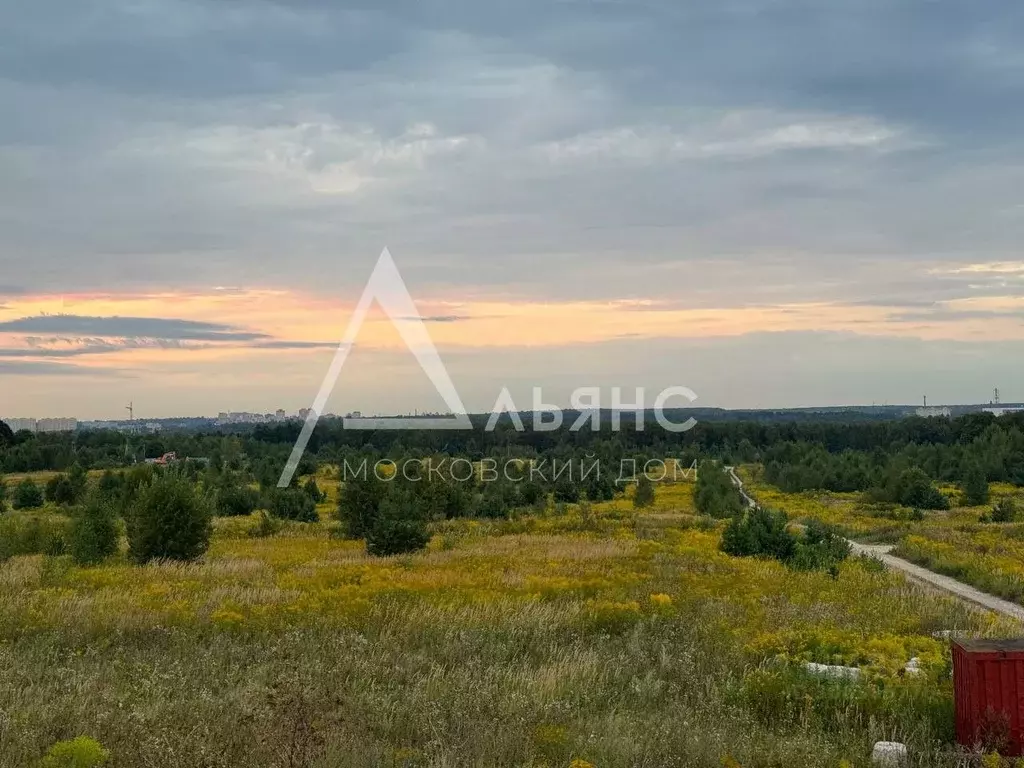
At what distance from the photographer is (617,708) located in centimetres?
862

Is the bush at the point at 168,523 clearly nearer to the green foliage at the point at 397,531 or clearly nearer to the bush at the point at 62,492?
the green foliage at the point at 397,531

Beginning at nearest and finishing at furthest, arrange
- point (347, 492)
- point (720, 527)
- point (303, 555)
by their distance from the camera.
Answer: point (303, 555) < point (347, 492) < point (720, 527)

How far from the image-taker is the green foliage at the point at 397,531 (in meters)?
26.9

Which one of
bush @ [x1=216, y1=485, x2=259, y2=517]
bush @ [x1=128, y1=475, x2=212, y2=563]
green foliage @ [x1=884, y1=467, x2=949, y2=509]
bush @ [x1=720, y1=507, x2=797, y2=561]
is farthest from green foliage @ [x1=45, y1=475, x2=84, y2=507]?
green foliage @ [x1=884, y1=467, x2=949, y2=509]

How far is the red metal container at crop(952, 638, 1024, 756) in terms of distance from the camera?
23.7ft

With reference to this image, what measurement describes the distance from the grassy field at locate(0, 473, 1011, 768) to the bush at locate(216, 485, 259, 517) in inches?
1249

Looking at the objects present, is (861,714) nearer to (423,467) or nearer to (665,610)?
(665,610)

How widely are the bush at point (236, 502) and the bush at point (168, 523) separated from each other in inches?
1051

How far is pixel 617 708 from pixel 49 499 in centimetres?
5609

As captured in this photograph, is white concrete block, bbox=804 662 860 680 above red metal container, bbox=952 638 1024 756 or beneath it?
beneath

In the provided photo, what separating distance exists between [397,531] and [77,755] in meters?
20.2

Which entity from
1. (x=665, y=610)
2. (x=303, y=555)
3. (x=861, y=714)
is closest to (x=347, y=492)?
(x=303, y=555)

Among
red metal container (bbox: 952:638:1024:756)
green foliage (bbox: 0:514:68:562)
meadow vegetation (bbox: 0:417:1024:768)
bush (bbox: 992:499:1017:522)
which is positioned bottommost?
bush (bbox: 992:499:1017:522)

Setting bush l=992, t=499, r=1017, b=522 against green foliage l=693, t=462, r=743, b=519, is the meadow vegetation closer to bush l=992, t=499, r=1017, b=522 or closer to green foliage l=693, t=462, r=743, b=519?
bush l=992, t=499, r=1017, b=522
